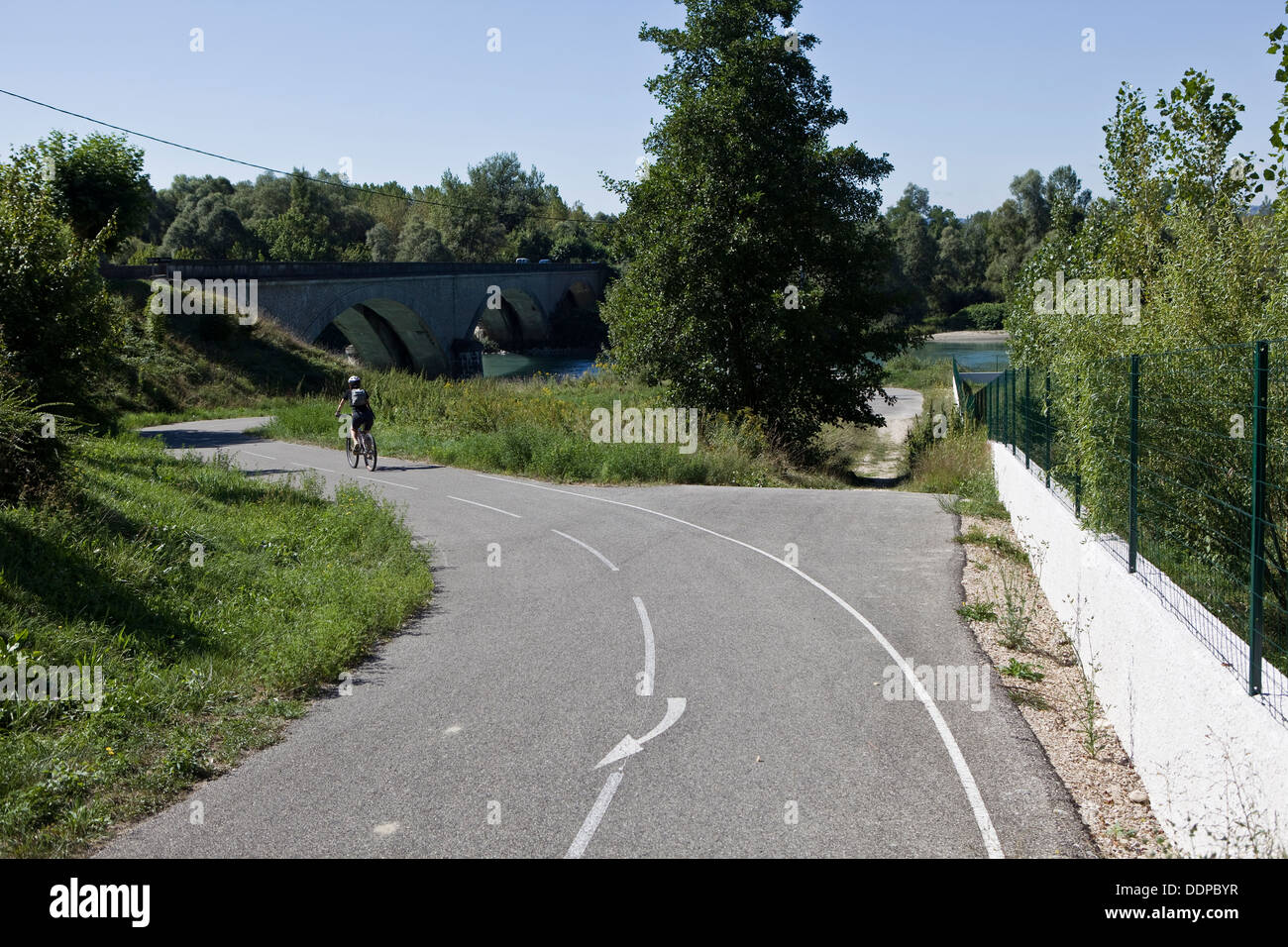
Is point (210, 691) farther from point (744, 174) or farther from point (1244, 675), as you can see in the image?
point (744, 174)

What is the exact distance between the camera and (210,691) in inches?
314

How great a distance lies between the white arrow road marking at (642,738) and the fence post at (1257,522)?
389 centimetres

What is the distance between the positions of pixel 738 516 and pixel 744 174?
1367cm

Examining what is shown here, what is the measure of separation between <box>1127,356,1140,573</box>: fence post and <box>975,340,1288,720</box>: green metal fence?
0.01 m

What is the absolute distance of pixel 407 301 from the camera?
6341 cm

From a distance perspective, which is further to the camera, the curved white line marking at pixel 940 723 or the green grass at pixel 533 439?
the green grass at pixel 533 439

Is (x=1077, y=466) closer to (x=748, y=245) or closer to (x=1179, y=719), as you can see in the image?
(x=1179, y=719)

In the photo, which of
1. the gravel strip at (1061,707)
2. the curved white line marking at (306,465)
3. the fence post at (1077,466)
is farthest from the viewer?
the curved white line marking at (306,465)

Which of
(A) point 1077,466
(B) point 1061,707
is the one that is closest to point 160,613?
(B) point 1061,707

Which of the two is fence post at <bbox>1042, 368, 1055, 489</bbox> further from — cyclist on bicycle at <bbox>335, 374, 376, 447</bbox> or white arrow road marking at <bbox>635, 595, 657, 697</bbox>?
cyclist on bicycle at <bbox>335, 374, 376, 447</bbox>

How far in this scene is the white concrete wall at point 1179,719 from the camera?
459 cm

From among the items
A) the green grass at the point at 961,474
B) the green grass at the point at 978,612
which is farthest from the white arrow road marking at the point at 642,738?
the green grass at the point at 961,474

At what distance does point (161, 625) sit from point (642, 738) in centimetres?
493

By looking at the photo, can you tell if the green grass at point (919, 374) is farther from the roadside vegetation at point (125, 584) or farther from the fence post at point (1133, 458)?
the fence post at point (1133, 458)
